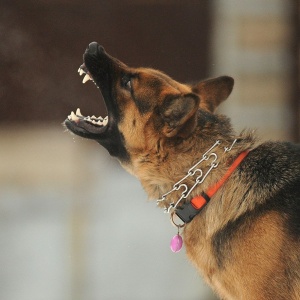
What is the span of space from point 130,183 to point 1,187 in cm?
136

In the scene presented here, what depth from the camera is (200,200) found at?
489cm

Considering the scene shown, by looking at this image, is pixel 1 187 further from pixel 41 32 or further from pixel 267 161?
pixel 267 161

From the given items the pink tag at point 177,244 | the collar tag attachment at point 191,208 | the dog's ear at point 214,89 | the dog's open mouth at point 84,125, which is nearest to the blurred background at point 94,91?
the dog's ear at point 214,89

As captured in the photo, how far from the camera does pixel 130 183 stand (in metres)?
9.78

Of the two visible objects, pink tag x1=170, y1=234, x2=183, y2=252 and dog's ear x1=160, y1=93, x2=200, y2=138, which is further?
pink tag x1=170, y1=234, x2=183, y2=252

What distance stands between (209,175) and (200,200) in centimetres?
14

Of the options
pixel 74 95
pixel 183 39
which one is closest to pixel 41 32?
pixel 74 95

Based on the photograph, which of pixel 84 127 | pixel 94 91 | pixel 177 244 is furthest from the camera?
pixel 94 91

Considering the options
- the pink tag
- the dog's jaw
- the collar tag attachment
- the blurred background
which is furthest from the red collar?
the blurred background

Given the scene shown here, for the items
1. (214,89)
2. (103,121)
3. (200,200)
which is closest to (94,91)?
(214,89)

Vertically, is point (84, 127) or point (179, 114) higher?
point (179, 114)

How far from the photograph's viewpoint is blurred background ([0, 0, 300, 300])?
963 cm

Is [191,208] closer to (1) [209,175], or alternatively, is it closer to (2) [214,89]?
(1) [209,175]

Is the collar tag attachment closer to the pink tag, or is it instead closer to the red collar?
the red collar
